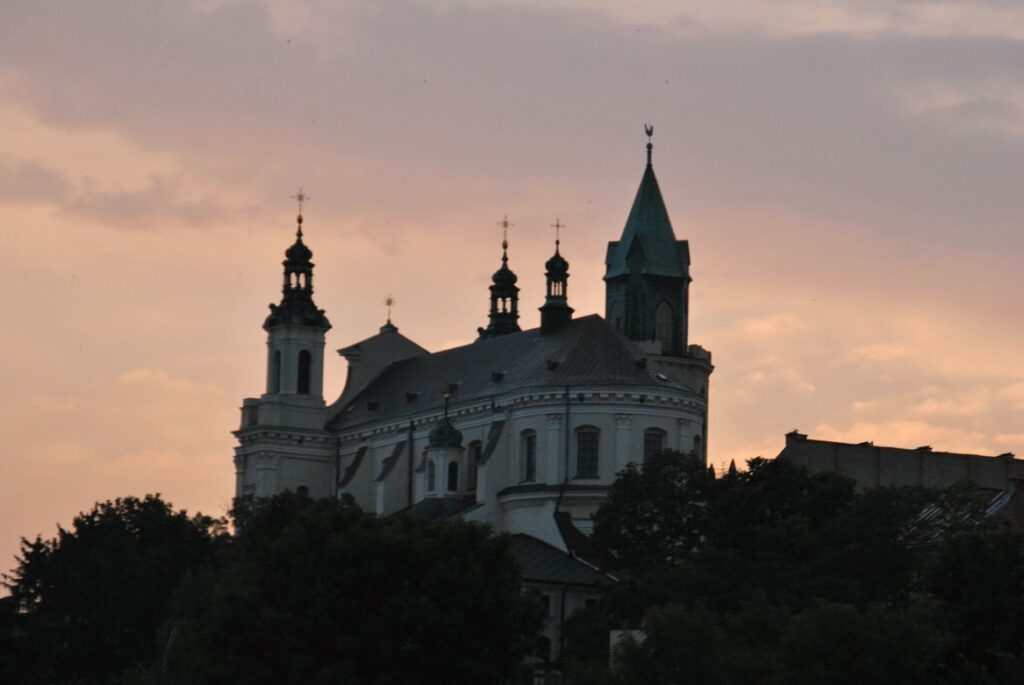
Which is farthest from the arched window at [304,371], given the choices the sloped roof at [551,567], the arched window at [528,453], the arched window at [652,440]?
the arched window at [652,440]

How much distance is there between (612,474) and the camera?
440 feet

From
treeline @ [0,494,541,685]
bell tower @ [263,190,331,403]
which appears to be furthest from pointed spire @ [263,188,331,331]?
treeline @ [0,494,541,685]

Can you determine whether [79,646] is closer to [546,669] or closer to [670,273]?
[546,669]

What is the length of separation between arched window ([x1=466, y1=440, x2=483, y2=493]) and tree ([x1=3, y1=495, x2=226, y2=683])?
43.0 ft

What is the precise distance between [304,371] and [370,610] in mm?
60145

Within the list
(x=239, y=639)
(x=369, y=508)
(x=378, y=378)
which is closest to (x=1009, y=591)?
(x=239, y=639)

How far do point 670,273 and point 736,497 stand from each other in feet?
153

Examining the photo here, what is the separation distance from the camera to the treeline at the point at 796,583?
87938mm

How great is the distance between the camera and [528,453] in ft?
449

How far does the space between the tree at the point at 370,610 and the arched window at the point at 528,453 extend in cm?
3415

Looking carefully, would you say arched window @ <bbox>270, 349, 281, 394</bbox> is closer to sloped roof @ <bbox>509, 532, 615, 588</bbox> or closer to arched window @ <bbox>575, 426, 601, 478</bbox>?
arched window @ <bbox>575, 426, 601, 478</bbox>

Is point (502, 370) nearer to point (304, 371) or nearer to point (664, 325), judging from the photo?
point (304, 371)

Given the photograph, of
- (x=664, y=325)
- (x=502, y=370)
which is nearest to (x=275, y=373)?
(x=502, y=370)

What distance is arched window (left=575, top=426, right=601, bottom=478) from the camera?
134875 millimetres
